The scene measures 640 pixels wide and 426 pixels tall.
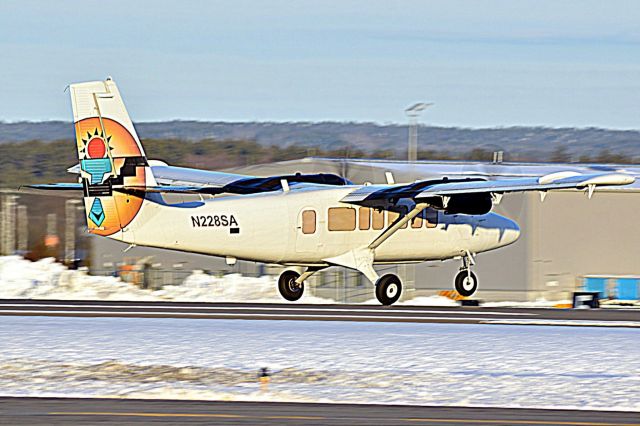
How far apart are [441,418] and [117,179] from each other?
19.1 metres

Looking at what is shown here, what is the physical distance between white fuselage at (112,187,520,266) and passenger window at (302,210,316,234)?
63 millimetres

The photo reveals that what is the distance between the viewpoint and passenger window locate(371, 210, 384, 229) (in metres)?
33.2

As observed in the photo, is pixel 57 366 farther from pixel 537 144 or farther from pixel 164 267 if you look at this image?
pixel 537 144

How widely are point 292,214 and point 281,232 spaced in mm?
615

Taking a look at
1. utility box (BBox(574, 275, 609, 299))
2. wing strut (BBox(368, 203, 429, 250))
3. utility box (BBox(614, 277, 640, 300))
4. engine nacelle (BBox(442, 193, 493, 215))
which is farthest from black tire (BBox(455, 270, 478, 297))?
utility box (BBox(614, 277, 640, 300))

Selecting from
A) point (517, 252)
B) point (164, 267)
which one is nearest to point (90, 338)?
point (517, 252)

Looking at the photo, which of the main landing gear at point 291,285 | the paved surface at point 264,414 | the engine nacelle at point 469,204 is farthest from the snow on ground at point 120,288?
the paved surface at point 264,414

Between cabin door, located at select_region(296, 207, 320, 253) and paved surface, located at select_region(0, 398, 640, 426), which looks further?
cabin door, located at select_region(296, 207, 320, 253)

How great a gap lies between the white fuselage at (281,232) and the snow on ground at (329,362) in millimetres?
7311

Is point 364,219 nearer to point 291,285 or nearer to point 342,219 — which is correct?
point 342,219

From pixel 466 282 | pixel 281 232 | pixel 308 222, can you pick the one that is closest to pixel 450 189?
pixel 466 282

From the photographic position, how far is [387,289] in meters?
32.7

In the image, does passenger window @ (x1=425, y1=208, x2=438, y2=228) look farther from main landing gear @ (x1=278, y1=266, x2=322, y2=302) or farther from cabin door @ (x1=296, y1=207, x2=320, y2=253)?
main landing gear @ (x1=278, y1=266, x2=322, y2=302)

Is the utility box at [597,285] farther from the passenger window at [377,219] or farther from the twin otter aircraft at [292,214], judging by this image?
the passenger window at [377,219]
